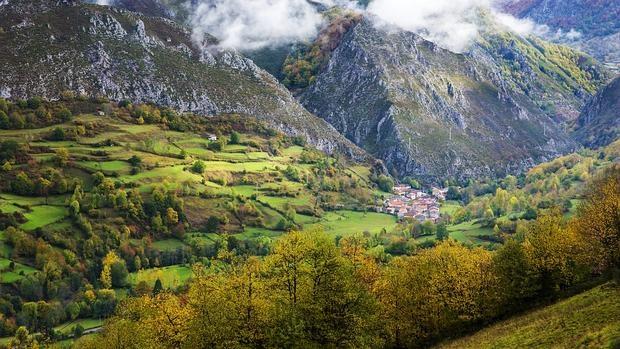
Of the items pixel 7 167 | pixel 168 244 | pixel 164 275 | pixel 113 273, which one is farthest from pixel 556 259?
pixel 7 167

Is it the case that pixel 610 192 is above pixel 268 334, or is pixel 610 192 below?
above

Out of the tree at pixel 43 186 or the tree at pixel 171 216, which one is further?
the tree at pixel 171 216

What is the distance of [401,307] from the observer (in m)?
73.0

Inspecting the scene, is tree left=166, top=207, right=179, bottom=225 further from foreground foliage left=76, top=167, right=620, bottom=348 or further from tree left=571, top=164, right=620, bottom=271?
tree left=571, top=164, right=620, bottom=271

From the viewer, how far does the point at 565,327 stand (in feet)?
171

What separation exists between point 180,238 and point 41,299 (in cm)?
5494

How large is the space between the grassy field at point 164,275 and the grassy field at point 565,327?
102741 millimetres

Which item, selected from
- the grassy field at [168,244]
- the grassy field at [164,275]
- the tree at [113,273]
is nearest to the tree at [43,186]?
the tree at [113,273]

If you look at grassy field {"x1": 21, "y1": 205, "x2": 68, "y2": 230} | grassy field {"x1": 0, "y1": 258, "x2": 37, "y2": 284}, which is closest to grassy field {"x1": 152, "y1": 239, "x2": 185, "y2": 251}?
grassy field {"x1": 21, "y1": 205, "x2": 68, "y2": 230}

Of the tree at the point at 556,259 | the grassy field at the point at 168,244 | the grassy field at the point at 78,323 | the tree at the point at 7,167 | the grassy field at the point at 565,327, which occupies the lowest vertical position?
the grassy field at the point at 565,327

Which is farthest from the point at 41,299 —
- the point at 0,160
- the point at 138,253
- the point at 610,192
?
the point at 610,192

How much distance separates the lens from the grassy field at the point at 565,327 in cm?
4269

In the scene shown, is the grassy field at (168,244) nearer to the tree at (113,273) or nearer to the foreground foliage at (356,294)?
the tree at (113,273)

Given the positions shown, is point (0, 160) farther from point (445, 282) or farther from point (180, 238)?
point (445, 282)
